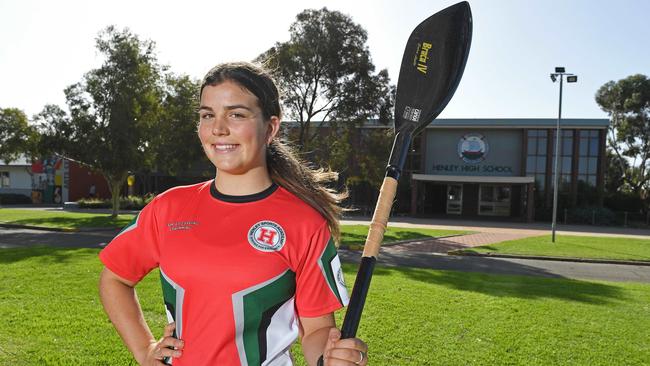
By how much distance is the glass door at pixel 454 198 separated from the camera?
3762 cm

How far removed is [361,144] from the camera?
2333cm

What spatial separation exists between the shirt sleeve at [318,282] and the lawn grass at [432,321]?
331 cm

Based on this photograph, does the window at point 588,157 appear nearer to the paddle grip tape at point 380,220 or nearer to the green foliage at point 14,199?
the paddle grip tape at point 380,220

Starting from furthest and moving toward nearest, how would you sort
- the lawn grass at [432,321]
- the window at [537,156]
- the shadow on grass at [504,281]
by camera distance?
the window at [537,156]
the shadow on grass at [504,281]
the lawn grass at [432,321]

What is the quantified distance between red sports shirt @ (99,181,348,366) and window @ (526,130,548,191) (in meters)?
36.2

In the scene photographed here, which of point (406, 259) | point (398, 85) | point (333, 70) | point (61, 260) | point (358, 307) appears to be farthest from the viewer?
point (333, 70)

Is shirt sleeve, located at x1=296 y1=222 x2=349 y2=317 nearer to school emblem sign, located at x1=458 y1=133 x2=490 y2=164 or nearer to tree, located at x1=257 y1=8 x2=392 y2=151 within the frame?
tree, located at x1=257 y1=8 x2=392 y2=151

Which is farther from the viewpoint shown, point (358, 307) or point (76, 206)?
point (76, 206)

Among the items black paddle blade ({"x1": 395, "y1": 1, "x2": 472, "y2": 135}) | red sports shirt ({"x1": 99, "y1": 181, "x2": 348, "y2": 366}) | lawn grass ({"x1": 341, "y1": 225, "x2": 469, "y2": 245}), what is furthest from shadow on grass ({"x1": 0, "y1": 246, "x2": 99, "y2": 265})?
black paddle blade ({"x1": 395, "y1": 1, "x2": 472, "y2": 135})

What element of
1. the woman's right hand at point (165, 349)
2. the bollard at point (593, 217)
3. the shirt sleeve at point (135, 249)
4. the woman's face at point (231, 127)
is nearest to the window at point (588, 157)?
the bollard at point (593, 217)

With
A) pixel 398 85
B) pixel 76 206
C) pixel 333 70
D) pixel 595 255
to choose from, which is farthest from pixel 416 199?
pixel 398 85

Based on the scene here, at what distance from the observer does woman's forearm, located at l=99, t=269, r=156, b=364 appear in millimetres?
1909

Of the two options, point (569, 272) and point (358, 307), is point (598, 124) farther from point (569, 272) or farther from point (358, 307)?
point (358, 307)

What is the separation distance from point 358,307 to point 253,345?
0.42m
